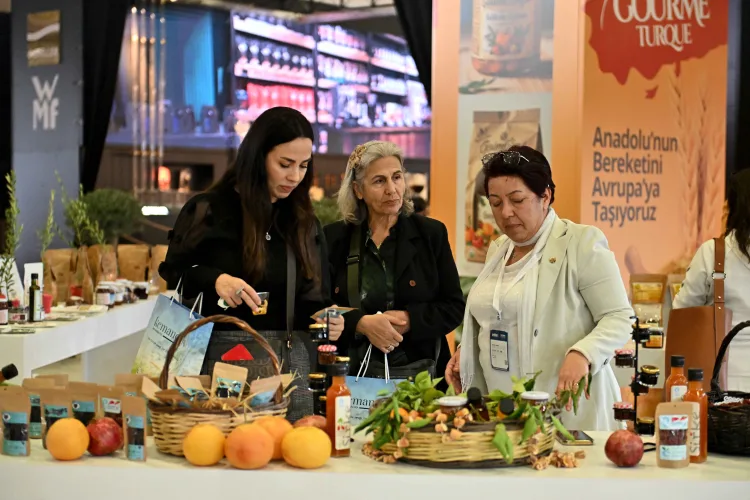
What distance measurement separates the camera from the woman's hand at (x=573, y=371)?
265 cm

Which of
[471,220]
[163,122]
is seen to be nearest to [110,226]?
[163,122]

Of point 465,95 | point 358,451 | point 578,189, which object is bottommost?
point 358,451

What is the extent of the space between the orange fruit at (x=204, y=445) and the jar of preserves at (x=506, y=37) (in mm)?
3481

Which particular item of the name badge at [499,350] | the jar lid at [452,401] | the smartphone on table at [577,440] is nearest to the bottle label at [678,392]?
the smartphone on table at [577,440]

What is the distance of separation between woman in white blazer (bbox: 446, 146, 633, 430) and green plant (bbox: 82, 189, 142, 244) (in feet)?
22.2

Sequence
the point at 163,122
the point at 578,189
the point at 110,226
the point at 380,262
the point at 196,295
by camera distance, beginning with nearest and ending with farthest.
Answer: the point at 196,295 → the point at 380,262 → the point at 578,189 → the point at 110,226 → the point at 163,122

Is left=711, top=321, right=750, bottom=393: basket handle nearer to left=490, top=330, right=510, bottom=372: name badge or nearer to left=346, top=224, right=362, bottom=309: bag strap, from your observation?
left=490, top=330, right=510, bottom=372: name badge

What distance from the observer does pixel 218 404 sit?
92.5 inches

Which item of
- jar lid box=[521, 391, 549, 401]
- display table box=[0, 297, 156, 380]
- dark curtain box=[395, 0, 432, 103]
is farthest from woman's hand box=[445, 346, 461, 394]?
dark curtain box=[395, 0, 432, 103]

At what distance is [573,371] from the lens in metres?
2.66

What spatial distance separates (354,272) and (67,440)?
138cm

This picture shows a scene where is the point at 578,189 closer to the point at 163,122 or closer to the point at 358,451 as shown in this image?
the point at 358,451

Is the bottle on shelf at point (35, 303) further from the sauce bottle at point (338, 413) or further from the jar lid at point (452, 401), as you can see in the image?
the jar lid at point (452, 401)

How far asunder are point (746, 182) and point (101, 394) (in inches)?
97.4
